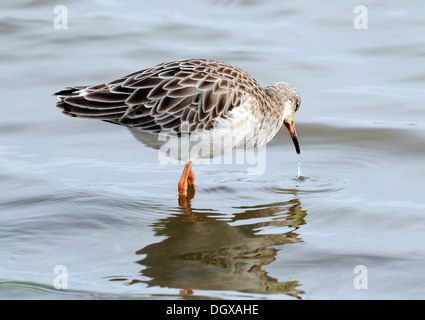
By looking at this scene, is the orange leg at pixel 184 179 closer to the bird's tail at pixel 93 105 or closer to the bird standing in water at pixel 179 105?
the bird standing in water at pixel 179 105

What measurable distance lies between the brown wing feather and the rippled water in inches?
37.1

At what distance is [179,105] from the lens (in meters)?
8.63

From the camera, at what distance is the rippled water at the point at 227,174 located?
268 inches

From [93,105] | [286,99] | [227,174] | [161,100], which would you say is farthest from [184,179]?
[286,99]

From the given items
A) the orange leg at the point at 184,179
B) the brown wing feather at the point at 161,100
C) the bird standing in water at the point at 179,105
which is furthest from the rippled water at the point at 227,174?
the brown wing feather at the point at 161,100

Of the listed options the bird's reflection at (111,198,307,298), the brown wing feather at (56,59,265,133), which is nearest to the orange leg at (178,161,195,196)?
the bird's reflection at (111,198,307,298)

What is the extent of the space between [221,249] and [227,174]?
246 centimetres

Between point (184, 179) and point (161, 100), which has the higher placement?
point (161, 100)

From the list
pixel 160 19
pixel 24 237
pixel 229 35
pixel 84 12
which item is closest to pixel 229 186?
pixel 24 237

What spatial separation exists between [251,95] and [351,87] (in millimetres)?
4469

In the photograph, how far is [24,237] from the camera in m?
7.60

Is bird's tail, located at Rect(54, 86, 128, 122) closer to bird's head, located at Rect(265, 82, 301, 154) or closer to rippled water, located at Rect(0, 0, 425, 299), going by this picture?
rippled water, located at Rect(0, 0, 425, 299)

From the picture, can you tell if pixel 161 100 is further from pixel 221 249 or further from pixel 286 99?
pixel 221 249
